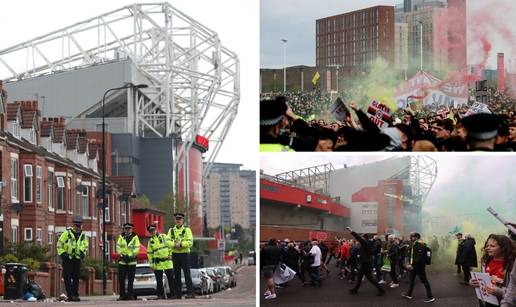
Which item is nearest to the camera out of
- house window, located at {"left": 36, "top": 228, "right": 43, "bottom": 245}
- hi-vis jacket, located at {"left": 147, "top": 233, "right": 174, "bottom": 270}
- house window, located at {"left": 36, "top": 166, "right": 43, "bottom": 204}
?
hi-vis jacket, located at {"left": 147, "top": 233, "right": 174, "bottom": 270}

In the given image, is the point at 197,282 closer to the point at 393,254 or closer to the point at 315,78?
the point at 393,254

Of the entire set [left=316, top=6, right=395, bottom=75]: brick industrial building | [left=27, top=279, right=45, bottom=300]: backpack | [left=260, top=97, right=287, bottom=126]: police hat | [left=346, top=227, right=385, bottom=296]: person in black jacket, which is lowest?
[left=27, top=279, right=45, bottom=300]: backpack

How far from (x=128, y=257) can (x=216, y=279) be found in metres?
1.11

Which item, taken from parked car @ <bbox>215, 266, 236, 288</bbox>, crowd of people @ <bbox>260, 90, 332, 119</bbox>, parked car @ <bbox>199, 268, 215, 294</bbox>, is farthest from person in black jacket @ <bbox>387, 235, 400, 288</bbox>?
parked car @ <bbox>215, 266, 236, 288</bbox>

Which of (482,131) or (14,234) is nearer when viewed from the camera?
(482,131)

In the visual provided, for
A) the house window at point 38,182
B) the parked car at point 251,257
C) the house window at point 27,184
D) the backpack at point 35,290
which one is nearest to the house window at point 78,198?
the house window at point 38,182

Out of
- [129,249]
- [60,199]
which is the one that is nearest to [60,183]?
[60,199]

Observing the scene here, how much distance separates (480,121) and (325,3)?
4.85 ft

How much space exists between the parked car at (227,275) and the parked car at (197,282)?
1.17 ft

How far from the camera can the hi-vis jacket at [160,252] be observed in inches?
559

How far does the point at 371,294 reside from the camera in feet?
34.2

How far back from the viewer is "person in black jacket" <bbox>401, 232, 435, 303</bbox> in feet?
34.2

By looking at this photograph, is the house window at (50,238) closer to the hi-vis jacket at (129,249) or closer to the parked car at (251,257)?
the hi-vis jacket at (129,249)

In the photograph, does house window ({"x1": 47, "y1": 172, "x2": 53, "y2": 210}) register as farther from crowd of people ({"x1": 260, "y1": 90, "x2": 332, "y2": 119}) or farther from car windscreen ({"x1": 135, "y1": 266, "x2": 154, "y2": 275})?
crowd of people ({"x1": 260, "y1": 90, "x2": 332, "y2": 119})
